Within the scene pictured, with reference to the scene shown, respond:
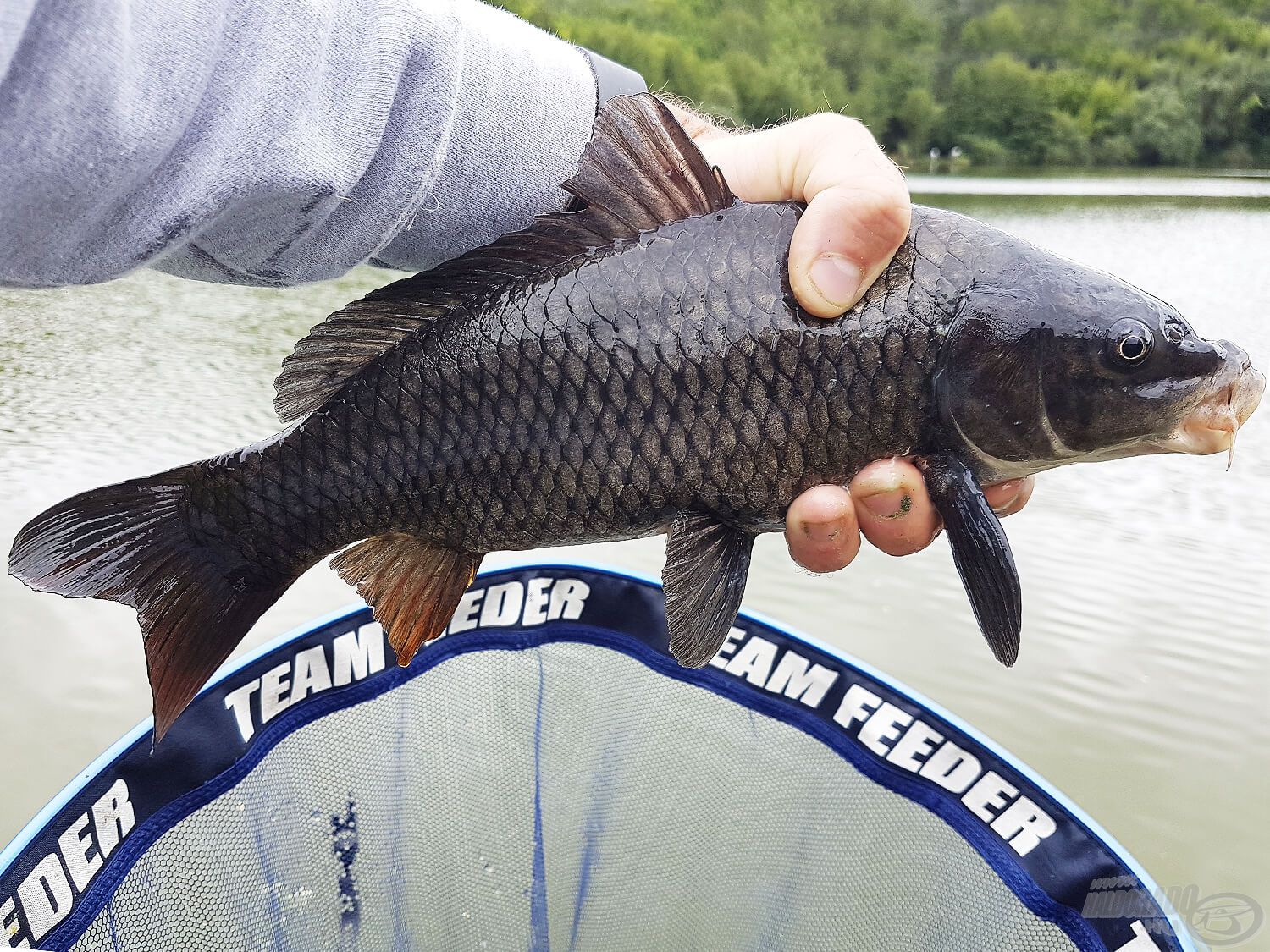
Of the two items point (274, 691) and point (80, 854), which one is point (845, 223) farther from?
point (80, 854)

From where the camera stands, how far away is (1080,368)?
1500mm

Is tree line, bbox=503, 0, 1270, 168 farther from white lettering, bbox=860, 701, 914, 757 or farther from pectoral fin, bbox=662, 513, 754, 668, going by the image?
pectoral fin, bbox=662, 513, 754, 668

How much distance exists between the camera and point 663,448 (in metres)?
1.55

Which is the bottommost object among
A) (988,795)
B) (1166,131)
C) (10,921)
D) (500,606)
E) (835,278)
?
(10,921)

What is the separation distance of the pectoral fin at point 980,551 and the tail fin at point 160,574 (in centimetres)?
118

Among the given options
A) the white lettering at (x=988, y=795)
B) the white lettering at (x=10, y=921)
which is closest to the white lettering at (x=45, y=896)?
the white lettering at (x=10, y=921)

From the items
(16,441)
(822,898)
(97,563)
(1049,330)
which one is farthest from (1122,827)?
(16,441)

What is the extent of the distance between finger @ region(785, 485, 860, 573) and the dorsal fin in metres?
0.51

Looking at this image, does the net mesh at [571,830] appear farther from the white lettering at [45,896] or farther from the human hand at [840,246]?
the human hand at [840,246]

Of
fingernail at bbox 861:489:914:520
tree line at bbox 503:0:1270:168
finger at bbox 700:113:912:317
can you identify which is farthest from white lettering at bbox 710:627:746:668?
tree line at bbox 503:0:1270:168

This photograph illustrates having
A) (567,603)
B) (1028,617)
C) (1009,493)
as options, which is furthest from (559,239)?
(1028,617)

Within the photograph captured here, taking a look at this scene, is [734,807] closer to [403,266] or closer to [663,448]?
[663,448]

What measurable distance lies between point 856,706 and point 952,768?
9.9 inches

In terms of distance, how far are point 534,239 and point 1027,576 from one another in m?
4.37
